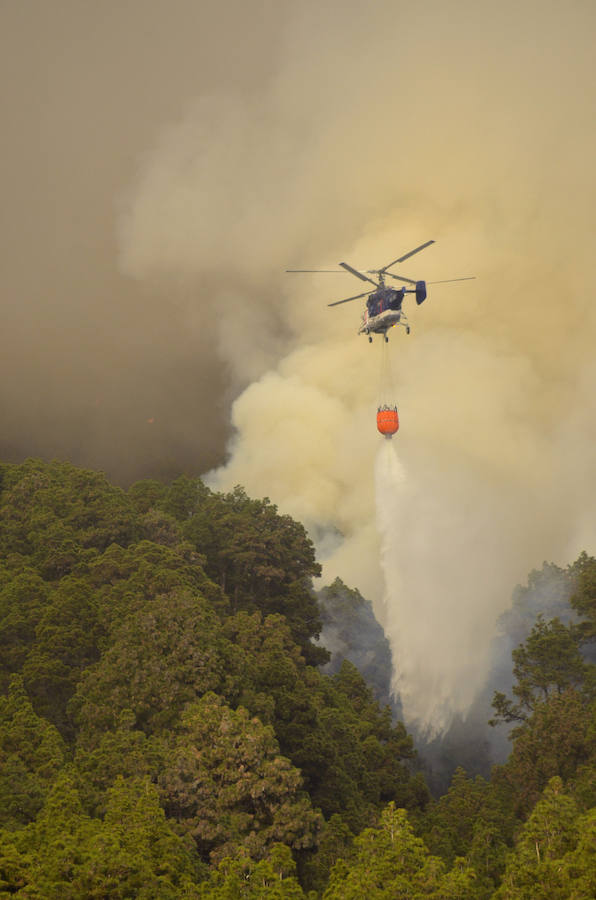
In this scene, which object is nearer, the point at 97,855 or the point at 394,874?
the point at 97,855

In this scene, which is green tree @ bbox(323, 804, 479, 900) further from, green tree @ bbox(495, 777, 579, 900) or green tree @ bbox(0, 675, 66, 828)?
green tree @ bbox(0, 675, 66, 828)

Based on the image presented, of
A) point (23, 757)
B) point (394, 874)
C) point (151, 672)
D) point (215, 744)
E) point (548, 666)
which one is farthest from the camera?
point (548, 666)

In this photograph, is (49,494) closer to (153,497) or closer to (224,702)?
(153,497)

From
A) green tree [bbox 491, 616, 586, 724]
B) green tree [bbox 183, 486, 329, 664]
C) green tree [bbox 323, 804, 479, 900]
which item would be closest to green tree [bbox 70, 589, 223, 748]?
green tree [bbox 323, 804, 479, 900]

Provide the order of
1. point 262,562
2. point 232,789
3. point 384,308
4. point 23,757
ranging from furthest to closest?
point 262,562 < point 384,308 < point 232,789 < point 23,757

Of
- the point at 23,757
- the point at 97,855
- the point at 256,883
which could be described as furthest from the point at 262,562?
the point at 97,855

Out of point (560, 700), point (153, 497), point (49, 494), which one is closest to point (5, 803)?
point (560, 700)

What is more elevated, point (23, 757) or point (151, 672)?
point (151, 672)

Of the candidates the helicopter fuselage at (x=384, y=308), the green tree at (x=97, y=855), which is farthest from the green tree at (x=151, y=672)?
the helicopter fuselage at (x=384, y=308)

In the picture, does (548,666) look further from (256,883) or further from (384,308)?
(256,883)

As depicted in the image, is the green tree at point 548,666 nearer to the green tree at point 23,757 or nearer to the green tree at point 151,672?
the green tree at point 151,672
